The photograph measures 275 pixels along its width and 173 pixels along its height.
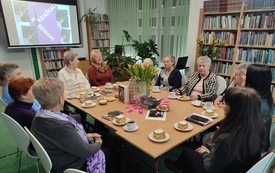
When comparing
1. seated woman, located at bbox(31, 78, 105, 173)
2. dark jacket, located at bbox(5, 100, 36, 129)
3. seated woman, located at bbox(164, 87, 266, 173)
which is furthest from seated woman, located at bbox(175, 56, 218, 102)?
dark jacket, located at bbox(5, 100, 36, 129)

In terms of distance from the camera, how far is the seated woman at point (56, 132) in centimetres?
114

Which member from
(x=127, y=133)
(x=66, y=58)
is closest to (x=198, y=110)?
(x=127, y=133)

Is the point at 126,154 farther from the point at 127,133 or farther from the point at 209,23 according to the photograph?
the point at 209,23

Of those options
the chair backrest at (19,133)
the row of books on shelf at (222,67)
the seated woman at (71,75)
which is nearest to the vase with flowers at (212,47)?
the row of books on shelf at (222,67)

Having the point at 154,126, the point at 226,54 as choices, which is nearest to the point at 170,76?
the point at 154,126

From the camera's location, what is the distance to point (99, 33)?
618 cm

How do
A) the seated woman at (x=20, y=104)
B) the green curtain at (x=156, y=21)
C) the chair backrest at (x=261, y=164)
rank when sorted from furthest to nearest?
1. the green curtain at (x=156, y=21)
2. the seated woman at (x=20, y=104)
3. the chair backrest at (x=261, y=164)

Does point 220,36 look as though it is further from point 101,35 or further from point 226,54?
point 101,35

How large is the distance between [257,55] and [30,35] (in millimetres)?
5167

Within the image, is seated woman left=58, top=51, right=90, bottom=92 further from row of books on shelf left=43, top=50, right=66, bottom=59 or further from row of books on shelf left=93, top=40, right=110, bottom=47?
row of books on shelf left=93, top=40, right=110, bottom=47

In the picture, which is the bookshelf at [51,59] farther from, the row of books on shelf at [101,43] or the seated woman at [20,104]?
the seated woman at [20,104]

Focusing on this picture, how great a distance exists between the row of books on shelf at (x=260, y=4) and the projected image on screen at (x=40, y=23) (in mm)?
4434

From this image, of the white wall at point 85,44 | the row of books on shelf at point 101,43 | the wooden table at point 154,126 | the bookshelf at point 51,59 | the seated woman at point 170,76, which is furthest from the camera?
the row of books on shelf at point 101,43

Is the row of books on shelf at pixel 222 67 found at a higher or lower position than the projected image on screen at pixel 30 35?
lower
